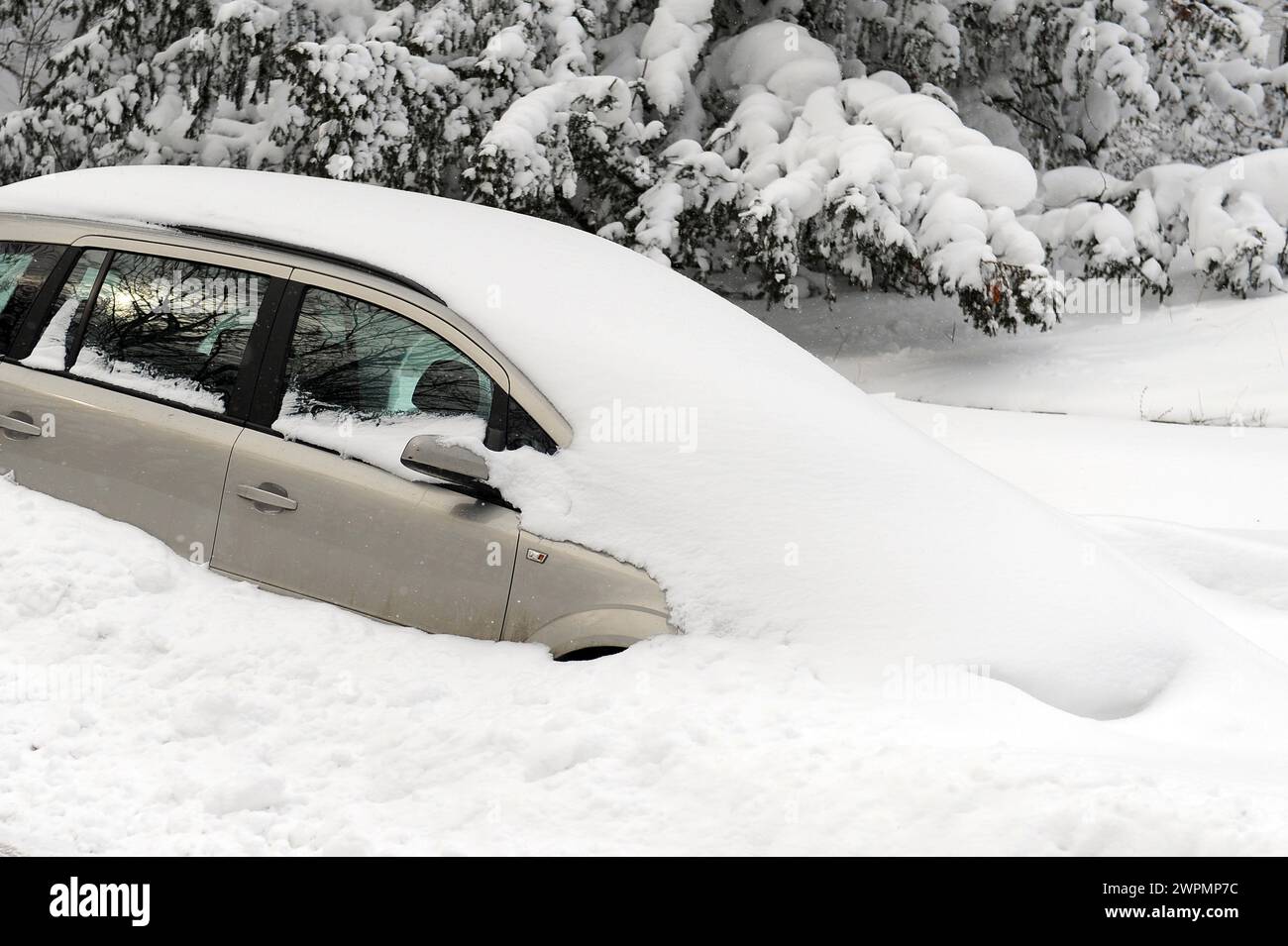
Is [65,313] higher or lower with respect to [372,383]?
higher

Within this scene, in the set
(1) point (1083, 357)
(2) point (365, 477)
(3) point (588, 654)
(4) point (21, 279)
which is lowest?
(3) point (588, 654)

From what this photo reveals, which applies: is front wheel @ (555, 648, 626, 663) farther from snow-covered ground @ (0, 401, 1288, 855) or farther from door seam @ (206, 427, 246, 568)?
door seam @ (206, 427, 246, 568)

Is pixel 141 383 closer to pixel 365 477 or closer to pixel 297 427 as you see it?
pixel 297 427

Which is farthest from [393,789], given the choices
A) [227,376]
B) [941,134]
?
[941,134]

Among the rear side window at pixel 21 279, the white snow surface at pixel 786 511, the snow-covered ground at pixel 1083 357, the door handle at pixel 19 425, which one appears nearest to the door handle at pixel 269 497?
the white snow surface at pixel 786 511

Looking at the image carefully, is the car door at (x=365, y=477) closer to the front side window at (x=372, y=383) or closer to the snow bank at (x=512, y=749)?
the front side window at (x=372, y=383)

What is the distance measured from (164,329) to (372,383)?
Result: 85 centimetres

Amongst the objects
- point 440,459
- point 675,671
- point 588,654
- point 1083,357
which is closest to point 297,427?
point 440,459

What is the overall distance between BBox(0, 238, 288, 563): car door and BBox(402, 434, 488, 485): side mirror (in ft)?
2.48

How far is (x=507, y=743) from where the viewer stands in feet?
10.7

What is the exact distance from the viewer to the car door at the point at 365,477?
363 centimetres

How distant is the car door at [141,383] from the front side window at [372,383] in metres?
0.18
